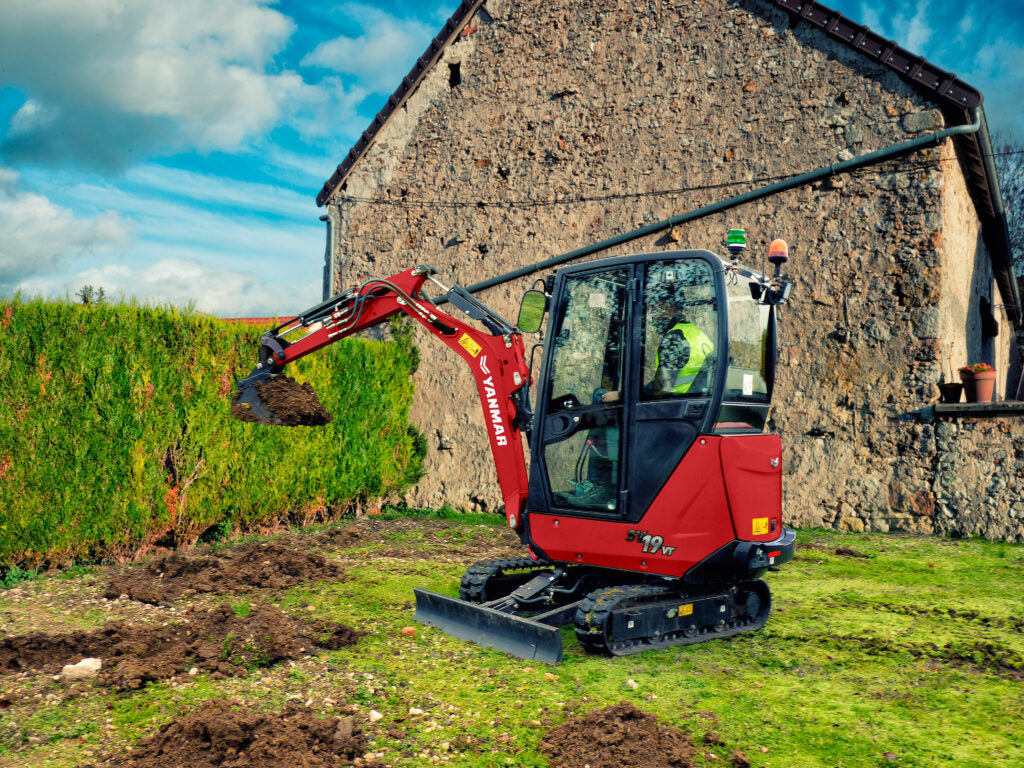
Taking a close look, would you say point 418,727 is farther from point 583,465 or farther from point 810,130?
point 810,130

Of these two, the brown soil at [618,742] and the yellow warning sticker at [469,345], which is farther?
the yellow warning sticker at [469,345]

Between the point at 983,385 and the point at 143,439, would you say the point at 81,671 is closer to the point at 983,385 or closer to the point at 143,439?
the point at 143,439

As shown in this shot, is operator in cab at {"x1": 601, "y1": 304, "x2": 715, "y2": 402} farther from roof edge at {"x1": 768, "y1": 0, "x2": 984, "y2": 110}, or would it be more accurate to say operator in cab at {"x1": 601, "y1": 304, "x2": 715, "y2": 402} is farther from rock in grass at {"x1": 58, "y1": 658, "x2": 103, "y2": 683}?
roof edge at {"x1": 768, "y1": 0, "x2": 984, "y2": 110}

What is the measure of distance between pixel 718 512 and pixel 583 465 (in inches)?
36.6

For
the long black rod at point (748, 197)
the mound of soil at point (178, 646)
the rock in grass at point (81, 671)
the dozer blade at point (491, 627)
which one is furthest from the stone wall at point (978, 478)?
the rock in grass at point (81, 671)

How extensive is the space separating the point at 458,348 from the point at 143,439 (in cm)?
385

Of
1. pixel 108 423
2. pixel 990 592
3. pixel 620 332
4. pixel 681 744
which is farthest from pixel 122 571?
pixel 990 592

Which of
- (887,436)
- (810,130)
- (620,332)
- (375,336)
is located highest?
(810,130)

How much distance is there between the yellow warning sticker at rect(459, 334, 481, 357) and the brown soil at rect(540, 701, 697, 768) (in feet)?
9.01

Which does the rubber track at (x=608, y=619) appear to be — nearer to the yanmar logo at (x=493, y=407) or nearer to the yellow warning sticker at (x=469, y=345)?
the yanmar logo at (x=493, y=407)

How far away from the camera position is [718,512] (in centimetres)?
451

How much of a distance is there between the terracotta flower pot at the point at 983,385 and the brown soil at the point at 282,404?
7041mm

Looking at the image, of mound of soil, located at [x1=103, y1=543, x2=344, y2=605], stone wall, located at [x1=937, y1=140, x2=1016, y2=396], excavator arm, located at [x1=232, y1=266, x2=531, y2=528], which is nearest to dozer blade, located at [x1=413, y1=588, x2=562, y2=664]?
excavator arm, located at [x1=232, y1=266, x2=531, y2=528]

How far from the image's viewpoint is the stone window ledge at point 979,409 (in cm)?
780
